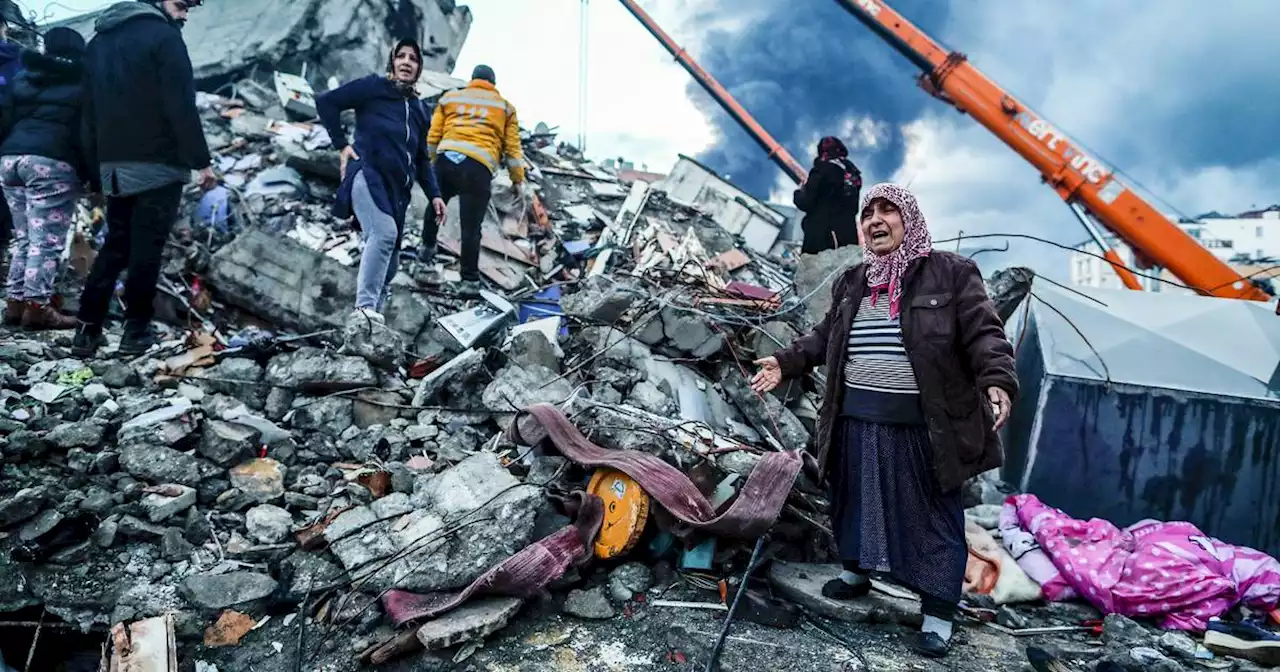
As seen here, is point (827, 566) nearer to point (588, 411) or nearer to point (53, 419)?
point (588, 411)

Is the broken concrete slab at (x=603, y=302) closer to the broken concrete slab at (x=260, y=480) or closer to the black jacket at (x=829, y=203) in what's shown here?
the black jacket at (x=829, y=203)

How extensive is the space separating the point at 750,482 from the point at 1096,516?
3.02 metres

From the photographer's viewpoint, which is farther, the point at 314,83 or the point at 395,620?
the point at 314,83

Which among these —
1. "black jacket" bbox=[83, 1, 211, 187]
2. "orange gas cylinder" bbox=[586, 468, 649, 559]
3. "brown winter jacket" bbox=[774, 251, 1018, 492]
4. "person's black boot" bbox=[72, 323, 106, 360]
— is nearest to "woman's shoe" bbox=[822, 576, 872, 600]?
"brown winter jacket" bbox=[774, 251, 1018, 492]

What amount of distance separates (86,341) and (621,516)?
3.46 m

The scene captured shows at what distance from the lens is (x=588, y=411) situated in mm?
3473

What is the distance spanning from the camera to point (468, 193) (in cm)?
527

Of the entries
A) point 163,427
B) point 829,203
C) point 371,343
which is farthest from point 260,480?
point 829,203

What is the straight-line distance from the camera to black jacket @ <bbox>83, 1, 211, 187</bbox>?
361 cm

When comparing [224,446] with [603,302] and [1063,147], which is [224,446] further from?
[1063,147]

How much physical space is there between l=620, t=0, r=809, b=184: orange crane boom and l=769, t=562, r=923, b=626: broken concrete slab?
11378 millimetres

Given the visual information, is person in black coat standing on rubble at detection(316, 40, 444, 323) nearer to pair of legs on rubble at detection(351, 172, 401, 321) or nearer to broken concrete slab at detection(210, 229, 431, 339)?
pair of legs on rubble at detection(351, 172, 401, 321)

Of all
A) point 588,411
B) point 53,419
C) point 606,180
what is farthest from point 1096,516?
point 606,180

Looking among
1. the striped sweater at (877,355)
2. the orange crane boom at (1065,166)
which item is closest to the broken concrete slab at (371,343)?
the striped sweater at (877,355)
